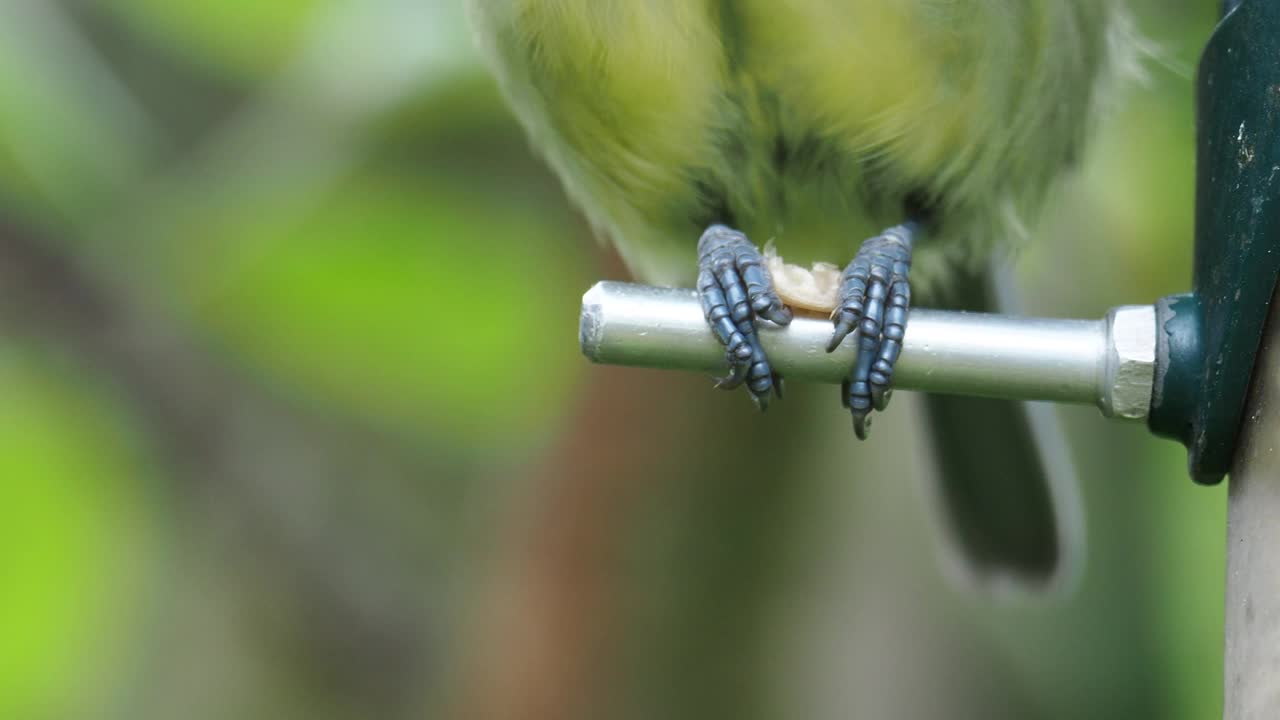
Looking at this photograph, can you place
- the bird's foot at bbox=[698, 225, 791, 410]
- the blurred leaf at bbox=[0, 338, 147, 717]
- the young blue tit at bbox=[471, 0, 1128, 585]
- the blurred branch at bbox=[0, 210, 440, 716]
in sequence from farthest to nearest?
the blurred branch at bbox=[0, 210, 440, 716]
the blurred leaf at bbox=[0, 338, 147, 717]
the young blue tit at bbox=[471, 0, 1128, 585]
the bird's foot at bbox=[698, 225, 791, 410]

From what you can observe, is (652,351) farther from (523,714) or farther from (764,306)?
(523,714)

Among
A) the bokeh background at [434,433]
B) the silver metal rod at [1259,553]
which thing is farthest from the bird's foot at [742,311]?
the bokeh background at [434,433]

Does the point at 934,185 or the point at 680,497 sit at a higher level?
the point at 934,185

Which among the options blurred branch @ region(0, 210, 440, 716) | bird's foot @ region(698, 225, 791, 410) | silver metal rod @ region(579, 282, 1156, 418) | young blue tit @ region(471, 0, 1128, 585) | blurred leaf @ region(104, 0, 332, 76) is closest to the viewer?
silver metal rod @ region(579, 282, 1156, 418)

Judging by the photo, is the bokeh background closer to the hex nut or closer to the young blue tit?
the young blue tit

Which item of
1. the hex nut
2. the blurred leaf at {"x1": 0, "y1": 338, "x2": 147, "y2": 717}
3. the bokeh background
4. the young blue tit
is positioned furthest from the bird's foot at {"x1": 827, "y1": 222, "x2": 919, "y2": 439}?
the blurred leaf at {"x1": 0, "y1": 338, "x2": 147, "y2": 717}

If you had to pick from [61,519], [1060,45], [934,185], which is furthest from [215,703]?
[1060,45]

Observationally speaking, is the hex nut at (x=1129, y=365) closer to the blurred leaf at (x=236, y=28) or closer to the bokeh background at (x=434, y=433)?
the bokeh background at (x=434, y=433)
